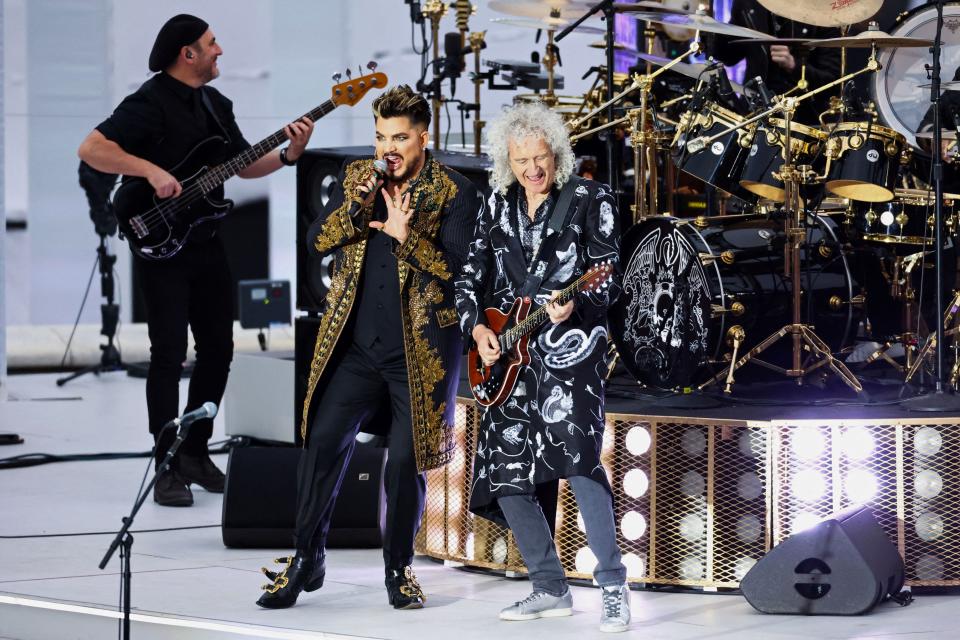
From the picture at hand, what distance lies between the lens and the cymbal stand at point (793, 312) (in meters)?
6.15

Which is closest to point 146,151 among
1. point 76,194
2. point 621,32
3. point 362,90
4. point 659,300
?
point 362,90

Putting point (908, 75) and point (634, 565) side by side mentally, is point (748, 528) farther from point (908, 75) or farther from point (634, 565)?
point (908, 75)

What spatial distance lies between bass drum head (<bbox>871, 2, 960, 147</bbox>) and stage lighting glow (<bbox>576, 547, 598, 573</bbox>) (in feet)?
8.42

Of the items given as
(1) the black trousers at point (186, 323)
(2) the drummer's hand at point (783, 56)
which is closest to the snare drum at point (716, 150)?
(2) the drummer's hand at point (783, 56)

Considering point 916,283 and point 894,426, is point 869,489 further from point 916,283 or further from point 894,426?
point 916,283

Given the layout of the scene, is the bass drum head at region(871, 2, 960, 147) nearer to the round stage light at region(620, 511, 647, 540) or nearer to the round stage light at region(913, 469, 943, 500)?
the round stage light at region(913, 469, 943, 500)

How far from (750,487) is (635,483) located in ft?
1.24

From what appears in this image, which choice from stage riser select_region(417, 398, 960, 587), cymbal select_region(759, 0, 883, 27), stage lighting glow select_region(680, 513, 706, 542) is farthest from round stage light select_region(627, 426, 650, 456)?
cymbal select_region(759, 0, 883, 27)

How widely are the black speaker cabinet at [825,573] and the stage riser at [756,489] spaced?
0.27m

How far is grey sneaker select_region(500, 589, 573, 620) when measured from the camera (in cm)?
450

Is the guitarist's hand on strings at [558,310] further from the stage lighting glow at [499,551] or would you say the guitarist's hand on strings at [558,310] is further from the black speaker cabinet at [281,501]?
the black speaker cabinet at [281,501]

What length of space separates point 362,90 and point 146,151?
101 centimetres

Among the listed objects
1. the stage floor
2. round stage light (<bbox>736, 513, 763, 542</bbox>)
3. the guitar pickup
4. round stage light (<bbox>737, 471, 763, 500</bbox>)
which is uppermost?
the guitar pickup

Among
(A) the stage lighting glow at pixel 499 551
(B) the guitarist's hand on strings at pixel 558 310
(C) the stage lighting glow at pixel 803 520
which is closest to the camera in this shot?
(B) the guitarist's hand on strings at pixel 558 310
